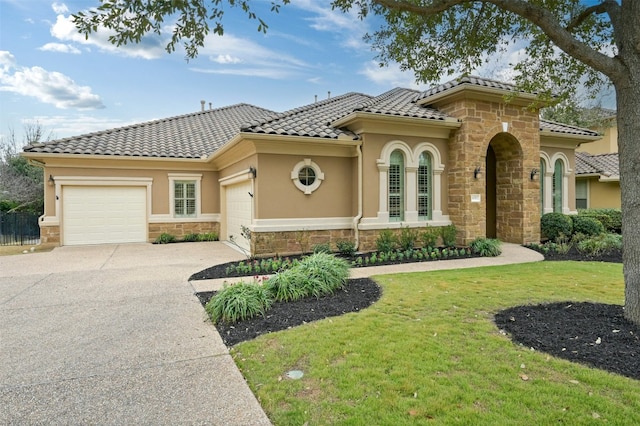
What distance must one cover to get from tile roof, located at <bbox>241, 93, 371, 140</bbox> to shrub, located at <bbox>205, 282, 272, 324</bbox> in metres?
5.34

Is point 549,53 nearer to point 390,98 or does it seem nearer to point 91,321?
point 390,98

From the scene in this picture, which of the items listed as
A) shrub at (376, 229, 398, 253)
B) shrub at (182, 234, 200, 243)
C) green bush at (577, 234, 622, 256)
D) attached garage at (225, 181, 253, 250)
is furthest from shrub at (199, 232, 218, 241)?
green bush at (577, 234, 622, 256)

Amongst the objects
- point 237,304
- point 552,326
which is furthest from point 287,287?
point 552,326

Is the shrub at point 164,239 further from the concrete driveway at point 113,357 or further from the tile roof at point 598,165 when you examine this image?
the tile roof at point 598,165

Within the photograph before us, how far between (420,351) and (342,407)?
1357mm

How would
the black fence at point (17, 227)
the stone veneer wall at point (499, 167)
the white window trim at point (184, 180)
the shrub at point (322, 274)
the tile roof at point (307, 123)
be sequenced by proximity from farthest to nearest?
the black fence at point (17, 227) < the white window trim at point (184, 180) < the stone veneer wall at point (499, 167) < the tile roof at point (307, 123) < the shrub at point (322, 274)

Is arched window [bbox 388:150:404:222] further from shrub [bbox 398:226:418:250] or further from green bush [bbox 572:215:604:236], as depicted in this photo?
green bush [bbox 572:215:604:236]

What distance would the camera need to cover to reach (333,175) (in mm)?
11172

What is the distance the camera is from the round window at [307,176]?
10797 mm

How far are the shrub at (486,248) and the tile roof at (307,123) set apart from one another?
4833 millimetres

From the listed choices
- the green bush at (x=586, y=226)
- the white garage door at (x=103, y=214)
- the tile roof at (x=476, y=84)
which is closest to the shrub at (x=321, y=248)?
the tile roof at (x=476, y=84)

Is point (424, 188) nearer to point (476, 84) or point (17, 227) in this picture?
point (476, 84)

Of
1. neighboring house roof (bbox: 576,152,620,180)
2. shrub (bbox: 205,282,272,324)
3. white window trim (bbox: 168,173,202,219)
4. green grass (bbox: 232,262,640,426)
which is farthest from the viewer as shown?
neighboring house roof (bbox: 576,152,620,180)

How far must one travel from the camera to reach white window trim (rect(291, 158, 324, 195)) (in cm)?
1065
